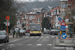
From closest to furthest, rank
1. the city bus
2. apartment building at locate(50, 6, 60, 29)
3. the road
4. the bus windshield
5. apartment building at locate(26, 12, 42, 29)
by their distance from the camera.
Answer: the road < the city bus < the bus windshield < apartment building at locate(50, 6, 60, 29) < apartment building at locate(26, 12, 42, 29)

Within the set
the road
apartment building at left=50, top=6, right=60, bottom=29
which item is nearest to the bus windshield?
the road

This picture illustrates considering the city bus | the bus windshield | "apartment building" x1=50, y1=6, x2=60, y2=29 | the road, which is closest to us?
the road

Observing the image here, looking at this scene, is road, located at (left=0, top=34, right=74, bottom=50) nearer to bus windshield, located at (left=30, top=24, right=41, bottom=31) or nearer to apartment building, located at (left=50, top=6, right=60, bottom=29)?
bus windshield, located at (left=30, top=24, right=41, bottom=31)

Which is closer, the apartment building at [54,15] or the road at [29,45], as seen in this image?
the road at [29,45]

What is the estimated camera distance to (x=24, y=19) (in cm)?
12181

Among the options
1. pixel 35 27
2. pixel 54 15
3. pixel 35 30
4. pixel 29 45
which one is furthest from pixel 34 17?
pixel 29 45

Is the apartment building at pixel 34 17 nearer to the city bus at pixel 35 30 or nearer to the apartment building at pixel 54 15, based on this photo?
the apartment building at pixel 54 15

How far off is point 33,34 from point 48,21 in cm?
4818

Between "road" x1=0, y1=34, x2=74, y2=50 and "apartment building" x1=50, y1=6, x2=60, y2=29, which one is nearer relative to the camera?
"road" x1=0, y1=34, x2=74, y2=50

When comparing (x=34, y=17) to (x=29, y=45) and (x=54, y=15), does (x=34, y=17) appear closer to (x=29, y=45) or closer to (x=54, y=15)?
(x=54, y=15)

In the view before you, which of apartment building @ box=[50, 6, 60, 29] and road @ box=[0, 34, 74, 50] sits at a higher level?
apartment building @ box=[50, 6, 60, 29]

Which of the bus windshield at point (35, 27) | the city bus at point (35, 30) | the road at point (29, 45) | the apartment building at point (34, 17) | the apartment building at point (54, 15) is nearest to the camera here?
the road at point (29, 45)

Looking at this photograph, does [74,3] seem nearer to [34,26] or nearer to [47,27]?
[34,26]

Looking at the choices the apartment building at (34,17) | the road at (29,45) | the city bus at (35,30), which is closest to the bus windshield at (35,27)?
the city bus at (35,30)
